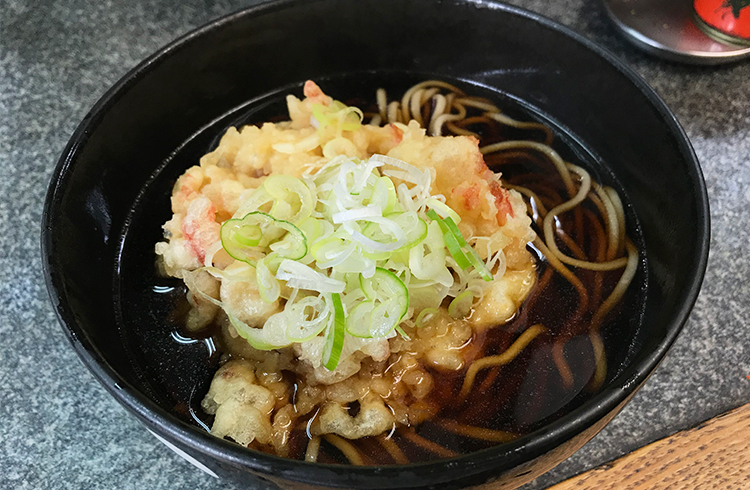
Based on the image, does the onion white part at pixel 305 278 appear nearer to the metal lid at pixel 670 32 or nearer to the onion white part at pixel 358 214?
the onion white part at pixel 358 214

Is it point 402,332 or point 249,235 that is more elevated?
point 249,235

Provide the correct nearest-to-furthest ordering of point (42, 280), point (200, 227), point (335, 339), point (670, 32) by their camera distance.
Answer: point (335, 339) < point (200, 227) < point (42, 280) < point (670, 32)

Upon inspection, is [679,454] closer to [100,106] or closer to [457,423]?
[457,423]

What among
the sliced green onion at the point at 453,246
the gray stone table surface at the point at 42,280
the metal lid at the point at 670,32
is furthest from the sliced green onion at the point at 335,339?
the metal lid at the point at 670,32

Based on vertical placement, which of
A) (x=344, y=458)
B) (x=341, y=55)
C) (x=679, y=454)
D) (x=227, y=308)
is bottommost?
(x=679, y=454)

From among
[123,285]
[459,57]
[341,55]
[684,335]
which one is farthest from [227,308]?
[684,335]

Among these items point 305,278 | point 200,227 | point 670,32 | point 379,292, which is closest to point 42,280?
point 200,227

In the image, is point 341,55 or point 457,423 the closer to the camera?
point 457,423

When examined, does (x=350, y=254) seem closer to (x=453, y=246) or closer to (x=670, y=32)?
(x=453, y=246)
